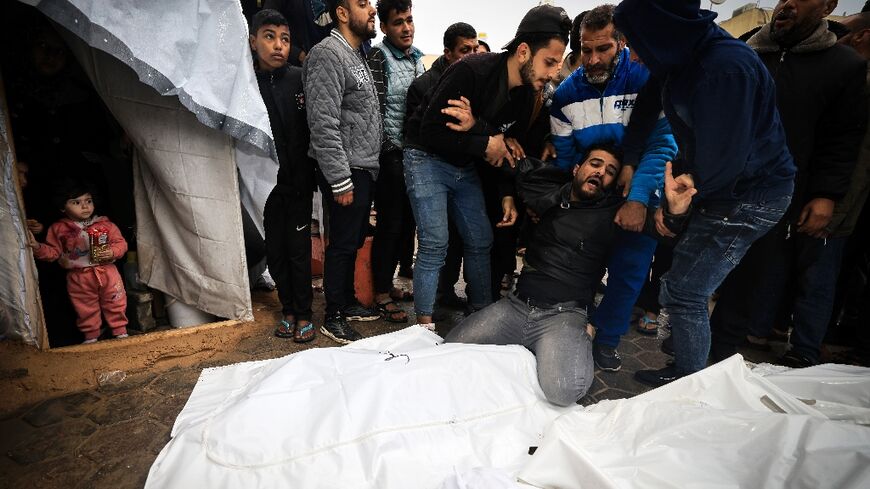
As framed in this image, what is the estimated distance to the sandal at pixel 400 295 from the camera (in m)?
3.84

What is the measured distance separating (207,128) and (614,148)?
259 cm

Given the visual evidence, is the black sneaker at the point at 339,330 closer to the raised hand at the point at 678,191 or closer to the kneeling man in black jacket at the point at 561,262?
the kneeling man in black jacket at the point at 561,262

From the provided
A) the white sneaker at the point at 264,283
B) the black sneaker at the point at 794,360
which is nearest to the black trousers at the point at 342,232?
the white sneaker at the point at 264,283

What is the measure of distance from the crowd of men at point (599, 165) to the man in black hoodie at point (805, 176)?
0.4 inches

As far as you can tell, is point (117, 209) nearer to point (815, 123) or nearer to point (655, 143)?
point (655, 143)

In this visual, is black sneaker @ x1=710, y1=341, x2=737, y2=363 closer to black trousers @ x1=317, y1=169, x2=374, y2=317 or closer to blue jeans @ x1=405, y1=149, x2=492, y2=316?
blue jeans @ x1=405, y1=149, x2=492, y2=316

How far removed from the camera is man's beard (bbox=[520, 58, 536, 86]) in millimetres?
2447

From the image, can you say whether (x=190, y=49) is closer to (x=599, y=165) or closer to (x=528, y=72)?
(x=528, y=72)

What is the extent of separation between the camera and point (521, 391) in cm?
207

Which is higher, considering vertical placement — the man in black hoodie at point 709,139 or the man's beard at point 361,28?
the man's beard at point 361,28

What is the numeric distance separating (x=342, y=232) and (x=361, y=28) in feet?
4.53

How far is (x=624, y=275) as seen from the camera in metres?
2.61

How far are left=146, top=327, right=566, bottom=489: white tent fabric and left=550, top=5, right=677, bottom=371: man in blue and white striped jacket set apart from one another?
898mm

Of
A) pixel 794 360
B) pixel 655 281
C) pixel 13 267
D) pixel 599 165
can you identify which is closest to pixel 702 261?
pixel 599 165
